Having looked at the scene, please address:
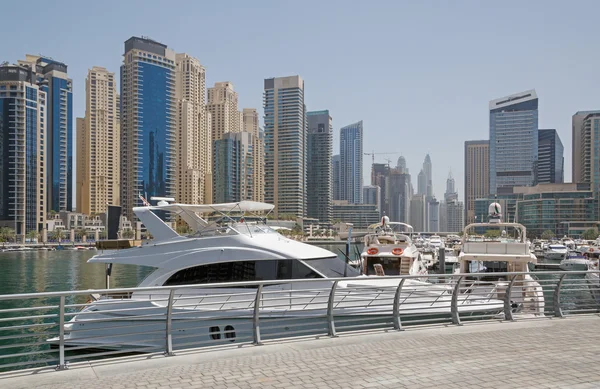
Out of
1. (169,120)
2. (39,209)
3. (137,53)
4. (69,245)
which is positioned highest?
(137,53)

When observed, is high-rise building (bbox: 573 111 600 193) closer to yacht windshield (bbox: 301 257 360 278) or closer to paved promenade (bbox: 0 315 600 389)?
yacht windshield (bbox: 301 257 360 278)

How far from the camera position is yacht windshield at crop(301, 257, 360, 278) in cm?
1578

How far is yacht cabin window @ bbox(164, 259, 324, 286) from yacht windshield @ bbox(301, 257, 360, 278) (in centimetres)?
26

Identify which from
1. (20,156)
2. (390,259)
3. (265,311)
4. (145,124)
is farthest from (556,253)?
(20,156)

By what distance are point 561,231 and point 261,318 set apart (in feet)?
507

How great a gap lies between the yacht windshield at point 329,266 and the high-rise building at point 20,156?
158 m

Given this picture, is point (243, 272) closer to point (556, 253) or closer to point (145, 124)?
point (556, 253)

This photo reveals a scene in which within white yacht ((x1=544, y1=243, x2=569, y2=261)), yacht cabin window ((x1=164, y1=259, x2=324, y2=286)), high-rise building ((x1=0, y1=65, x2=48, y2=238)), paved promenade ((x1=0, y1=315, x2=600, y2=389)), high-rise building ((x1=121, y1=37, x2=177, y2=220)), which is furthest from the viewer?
high-rise building ((x1=121, y1=37, x2=177, y2=220))

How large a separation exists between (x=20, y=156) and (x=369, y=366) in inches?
6745

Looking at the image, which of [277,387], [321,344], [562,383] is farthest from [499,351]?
[277,387]

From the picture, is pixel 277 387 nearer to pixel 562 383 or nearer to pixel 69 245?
pixel 562 383

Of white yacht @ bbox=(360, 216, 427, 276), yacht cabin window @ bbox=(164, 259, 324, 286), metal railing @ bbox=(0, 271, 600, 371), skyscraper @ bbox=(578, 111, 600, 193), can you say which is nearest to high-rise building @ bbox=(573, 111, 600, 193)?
skyscraper @ bbox=(578, 111, 600, 193)

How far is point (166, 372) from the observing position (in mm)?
7504

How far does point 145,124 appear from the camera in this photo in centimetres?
17862
